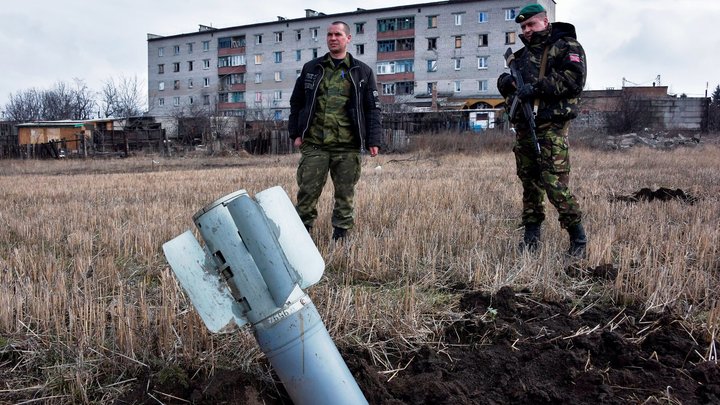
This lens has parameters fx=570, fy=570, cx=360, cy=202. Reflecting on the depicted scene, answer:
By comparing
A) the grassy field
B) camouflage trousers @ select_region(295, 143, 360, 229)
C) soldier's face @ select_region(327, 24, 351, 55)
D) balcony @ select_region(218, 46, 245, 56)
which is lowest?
the grassy field

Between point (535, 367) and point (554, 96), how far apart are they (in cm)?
259

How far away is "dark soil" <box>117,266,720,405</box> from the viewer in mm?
2195

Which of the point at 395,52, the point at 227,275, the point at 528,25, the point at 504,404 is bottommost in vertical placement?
the point at 504,404

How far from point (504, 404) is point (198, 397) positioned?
1.16m

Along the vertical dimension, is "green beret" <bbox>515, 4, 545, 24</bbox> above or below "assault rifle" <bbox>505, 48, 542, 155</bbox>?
above

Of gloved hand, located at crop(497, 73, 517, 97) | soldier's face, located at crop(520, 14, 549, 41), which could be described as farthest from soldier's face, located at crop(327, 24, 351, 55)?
soldier's face, located at crop(520, 14, 549, 41)

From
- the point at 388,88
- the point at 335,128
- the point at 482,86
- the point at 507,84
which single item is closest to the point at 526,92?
the point at 507,84

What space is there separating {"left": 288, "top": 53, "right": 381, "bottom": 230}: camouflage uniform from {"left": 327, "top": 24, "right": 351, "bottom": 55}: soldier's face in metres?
0.14

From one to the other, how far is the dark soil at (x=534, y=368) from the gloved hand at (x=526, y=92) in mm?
1896

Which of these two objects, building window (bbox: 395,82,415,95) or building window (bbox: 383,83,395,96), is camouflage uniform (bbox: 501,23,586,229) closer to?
building window (bbox: 395,82,415,95)

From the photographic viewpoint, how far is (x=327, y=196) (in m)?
8.40

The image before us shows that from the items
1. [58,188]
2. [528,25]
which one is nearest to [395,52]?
[58,188]

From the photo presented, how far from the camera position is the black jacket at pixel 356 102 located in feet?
17.1

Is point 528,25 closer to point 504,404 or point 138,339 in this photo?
point 504,404
